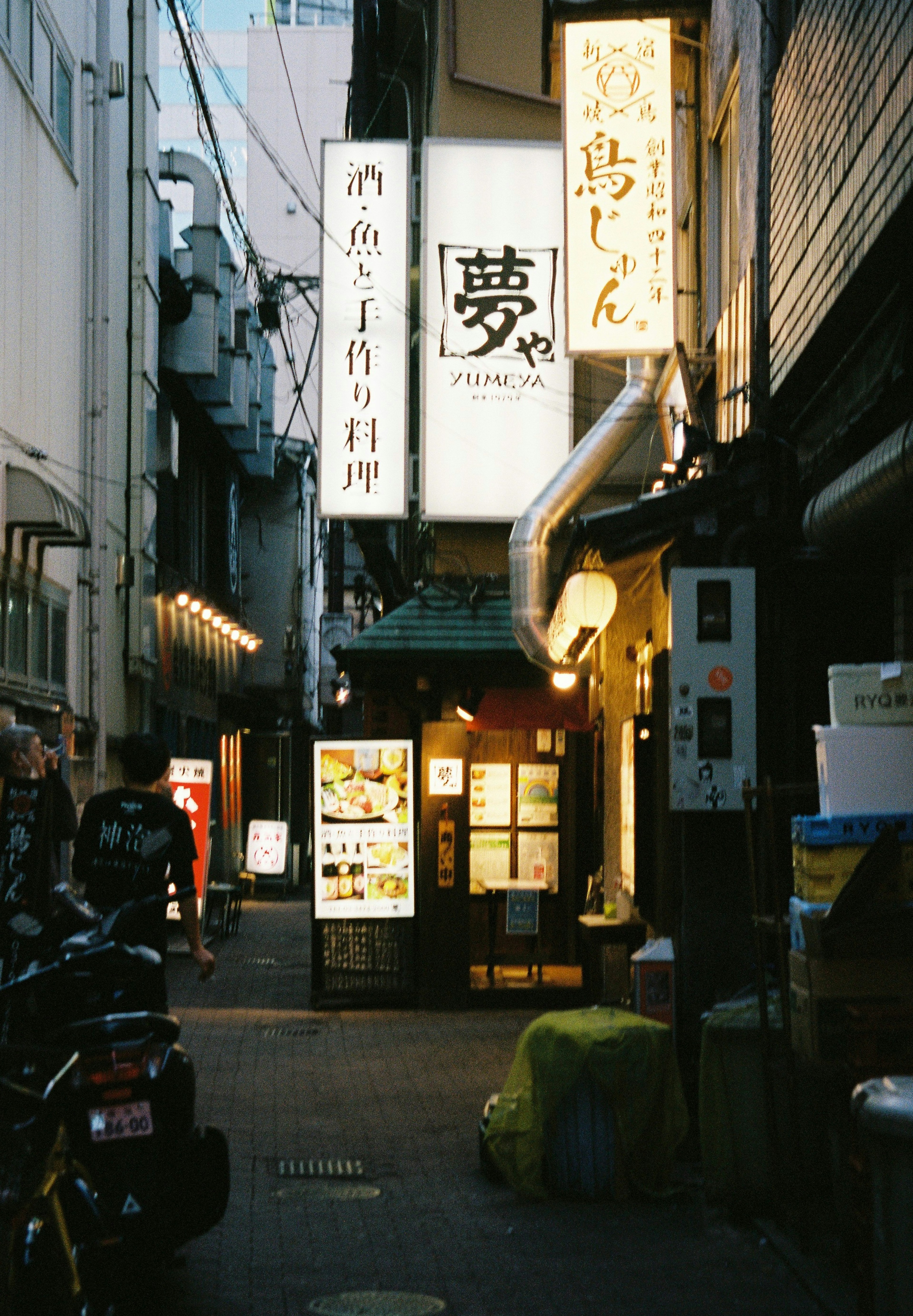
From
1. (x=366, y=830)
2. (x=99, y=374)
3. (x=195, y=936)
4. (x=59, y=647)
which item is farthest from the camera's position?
(x=99, y=374)

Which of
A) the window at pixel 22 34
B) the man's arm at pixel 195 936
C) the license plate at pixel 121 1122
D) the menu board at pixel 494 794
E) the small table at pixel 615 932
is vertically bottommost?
the small table at pixel 615 932

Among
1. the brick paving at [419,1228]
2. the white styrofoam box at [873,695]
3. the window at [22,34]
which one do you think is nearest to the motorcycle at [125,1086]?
the brick paving at [419,1228]

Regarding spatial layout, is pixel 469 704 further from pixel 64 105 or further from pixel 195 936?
pixel 195 936

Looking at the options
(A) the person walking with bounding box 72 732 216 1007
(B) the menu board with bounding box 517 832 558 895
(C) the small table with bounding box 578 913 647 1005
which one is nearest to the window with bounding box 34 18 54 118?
(B) the menu board with bounding box 517 832 558 895

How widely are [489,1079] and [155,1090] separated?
681 cm

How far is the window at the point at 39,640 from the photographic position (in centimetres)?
1677

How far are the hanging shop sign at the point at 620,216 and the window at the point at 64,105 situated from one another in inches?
324

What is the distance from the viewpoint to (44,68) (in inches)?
679

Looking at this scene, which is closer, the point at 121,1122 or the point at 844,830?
the point at 121,1122

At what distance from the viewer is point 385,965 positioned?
16.5 m

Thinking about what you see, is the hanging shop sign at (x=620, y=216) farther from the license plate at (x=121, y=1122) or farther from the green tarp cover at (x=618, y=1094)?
the license plate at (x=121, y=1122)

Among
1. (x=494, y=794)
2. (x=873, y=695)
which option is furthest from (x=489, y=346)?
(x=873, y=695)

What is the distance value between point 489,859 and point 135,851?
1123 centimetres

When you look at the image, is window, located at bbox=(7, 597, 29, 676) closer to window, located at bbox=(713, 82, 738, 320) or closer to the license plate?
window, located at bbox=(713, 82, 738, 320)
